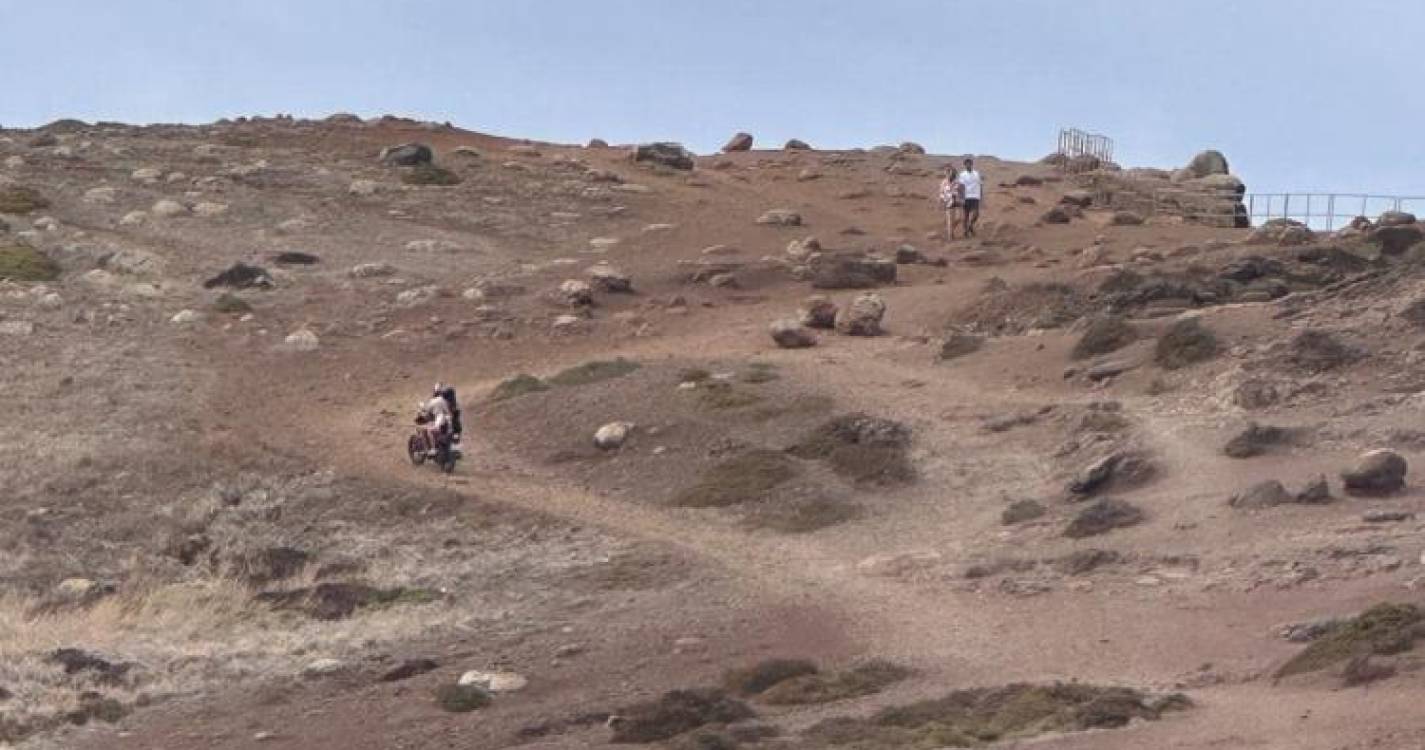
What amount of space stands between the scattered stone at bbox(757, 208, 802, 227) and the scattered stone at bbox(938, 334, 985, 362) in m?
17.0

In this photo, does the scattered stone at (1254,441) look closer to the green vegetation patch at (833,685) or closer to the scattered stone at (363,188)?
the green vegetation patch at (833,685)

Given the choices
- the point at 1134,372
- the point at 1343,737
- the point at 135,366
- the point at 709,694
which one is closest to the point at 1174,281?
the point at 1134,372

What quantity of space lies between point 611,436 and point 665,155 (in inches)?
1390

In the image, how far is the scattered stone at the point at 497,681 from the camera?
97.0ft

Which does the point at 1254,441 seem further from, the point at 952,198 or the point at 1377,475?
the point at 952,198

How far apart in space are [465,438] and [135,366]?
352 inches

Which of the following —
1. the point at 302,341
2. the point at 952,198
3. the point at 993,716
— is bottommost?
the point at 993,716

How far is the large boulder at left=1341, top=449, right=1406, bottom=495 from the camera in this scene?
32656mm

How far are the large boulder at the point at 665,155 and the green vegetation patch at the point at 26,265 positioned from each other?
2363 cm

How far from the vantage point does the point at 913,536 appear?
36.2m

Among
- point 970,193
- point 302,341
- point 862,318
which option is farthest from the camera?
point 970,193

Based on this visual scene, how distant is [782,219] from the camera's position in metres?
65.4

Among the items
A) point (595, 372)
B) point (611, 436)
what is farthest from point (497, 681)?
point (595, 372)

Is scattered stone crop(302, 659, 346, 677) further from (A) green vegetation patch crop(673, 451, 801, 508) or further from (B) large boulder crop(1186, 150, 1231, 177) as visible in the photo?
(B) large boulder crop(1186, 150, 1231, 177)
